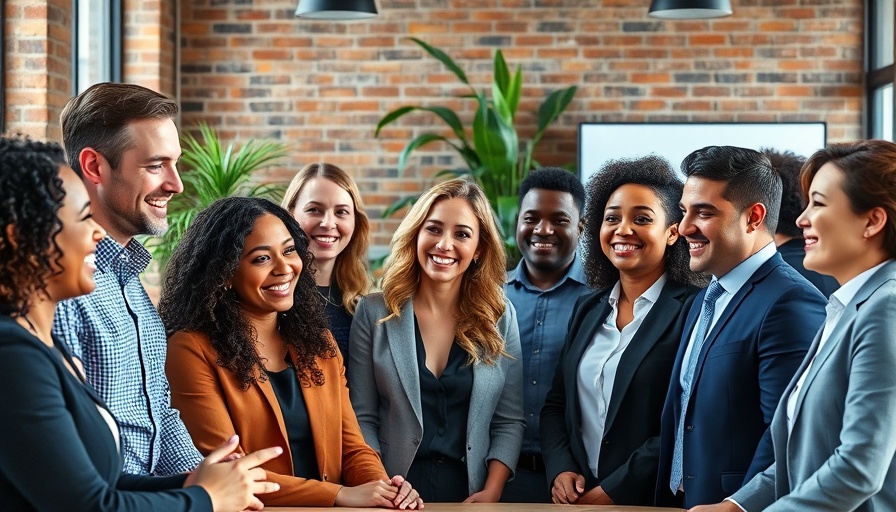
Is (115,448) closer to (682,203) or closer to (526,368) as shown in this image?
(682,203)

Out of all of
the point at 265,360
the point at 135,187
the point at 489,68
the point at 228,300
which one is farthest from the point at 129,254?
the point at 489,68

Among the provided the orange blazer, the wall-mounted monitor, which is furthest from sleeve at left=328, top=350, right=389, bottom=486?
the wall-mounted monitor

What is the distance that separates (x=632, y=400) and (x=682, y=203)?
1.82ft

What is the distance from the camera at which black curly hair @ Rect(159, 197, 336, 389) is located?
2607mm

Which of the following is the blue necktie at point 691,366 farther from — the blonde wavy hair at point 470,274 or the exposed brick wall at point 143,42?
the exposed brick wall at point 143,42

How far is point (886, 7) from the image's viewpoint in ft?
21.3

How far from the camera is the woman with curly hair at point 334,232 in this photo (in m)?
3.37

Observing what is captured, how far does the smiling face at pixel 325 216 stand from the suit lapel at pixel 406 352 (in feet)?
1.41

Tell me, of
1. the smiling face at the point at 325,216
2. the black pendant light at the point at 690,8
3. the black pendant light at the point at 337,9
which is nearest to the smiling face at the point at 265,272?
the smiling face at the point at 325,216

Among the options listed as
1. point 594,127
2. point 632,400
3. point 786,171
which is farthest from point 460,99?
point 632,400

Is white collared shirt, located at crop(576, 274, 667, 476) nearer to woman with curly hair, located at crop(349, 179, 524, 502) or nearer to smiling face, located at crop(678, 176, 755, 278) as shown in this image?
woman with curly hair, located at crop(349, 179, 524, 502)

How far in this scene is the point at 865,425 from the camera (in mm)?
1882

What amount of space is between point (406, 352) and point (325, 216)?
0.65 metres

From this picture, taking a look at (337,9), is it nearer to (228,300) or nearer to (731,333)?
(228,300)
